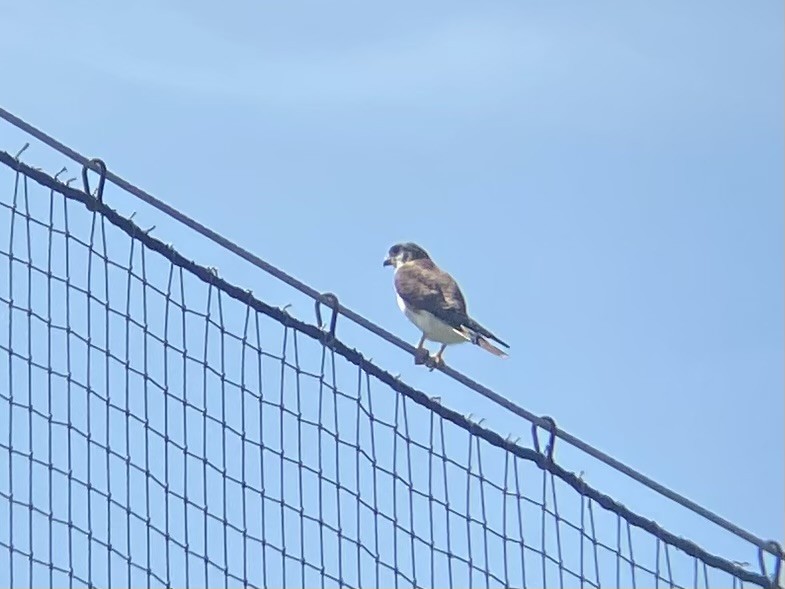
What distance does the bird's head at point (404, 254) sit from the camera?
10984 millimetres

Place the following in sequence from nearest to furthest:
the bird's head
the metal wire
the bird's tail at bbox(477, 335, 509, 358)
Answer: the metal wire < the bird's tail at bbox(477, 335, 509, 358) < the bird's head

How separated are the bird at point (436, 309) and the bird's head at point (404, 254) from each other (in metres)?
0.40

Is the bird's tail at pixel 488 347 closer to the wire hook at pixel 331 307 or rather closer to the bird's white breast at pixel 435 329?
the bird's white breast at pixel 435 329

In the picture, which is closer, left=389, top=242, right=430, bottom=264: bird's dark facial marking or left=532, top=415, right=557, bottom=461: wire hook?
left=532, top=415, right=557, bottom=461: wire hook

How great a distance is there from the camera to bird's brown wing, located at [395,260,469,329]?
947 centimetres

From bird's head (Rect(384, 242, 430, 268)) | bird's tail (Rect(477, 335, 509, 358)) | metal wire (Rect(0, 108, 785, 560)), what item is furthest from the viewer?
bird's head (Rect(384, 242, 430, 268))

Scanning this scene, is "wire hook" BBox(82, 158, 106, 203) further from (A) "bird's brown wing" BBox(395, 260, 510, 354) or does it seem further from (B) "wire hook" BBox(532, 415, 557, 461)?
(A) "bird's brown wing" BBox(395, 260, 510, 354)

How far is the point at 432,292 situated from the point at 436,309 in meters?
0.25

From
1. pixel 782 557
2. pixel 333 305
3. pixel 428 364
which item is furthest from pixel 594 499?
pixel 428 364

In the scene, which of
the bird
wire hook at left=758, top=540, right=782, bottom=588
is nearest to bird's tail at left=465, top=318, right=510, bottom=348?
the bird

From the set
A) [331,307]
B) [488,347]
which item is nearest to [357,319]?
[331,307]

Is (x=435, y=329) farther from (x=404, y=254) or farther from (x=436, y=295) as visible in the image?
(x=404, y=254)

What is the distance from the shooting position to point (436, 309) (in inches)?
375

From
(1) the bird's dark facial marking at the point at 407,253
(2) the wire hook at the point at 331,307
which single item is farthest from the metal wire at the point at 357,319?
(1) the bird's dark facial marking at the point at 407,253
